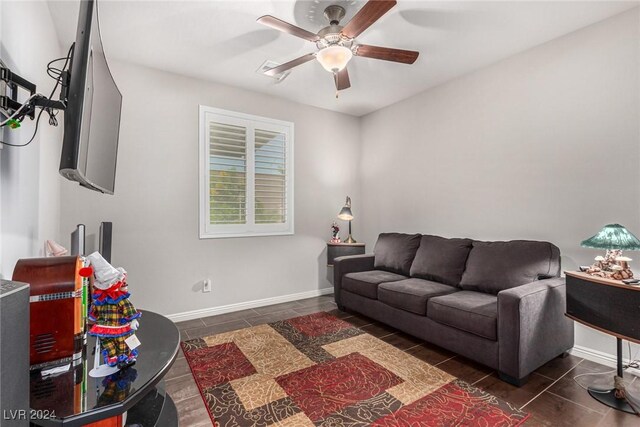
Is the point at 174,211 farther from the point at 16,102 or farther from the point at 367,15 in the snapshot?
the point at 367,15

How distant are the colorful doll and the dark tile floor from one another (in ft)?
3.26

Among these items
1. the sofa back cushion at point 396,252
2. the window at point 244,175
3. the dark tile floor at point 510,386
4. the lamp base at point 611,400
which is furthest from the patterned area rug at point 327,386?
the window at point 244,175

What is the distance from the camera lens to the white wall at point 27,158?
1.31 meters

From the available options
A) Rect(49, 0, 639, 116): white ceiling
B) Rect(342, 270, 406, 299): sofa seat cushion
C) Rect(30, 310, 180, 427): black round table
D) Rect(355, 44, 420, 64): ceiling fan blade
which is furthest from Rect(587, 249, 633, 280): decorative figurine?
Rect(30, 310, 180, 427): black round table

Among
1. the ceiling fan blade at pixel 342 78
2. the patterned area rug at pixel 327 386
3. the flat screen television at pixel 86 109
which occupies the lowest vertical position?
the patterned area rug at pixel 327 386

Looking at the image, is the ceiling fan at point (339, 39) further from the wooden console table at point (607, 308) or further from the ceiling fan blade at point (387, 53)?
the wooden console table at point (607, 308)

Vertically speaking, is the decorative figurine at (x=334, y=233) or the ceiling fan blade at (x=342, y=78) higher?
the ceiling fan blade at (x=342, y=78)

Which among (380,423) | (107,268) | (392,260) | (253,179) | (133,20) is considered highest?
(133,20)

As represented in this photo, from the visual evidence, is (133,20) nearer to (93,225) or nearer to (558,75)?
(93,225)

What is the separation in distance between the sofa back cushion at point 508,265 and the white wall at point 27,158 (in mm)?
3187

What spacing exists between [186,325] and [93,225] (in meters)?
1.37

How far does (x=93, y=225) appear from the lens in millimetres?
2982

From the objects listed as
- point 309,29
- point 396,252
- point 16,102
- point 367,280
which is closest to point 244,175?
point 309,29

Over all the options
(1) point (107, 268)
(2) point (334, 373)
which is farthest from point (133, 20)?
(2) point (334, 373)
